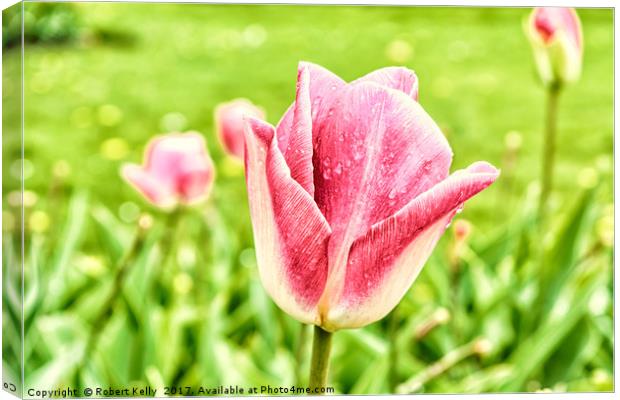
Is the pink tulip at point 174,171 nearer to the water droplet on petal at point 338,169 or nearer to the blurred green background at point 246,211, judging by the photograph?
the blurred green background at point 246,211

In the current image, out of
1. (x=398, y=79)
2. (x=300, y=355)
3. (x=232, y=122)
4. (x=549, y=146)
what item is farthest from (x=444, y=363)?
(x=398, y=79)

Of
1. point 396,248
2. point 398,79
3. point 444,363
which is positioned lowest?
point 444,363

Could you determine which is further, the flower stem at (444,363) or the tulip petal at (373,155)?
the flower stem at (444,363)

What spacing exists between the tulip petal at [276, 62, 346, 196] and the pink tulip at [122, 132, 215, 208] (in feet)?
2.30

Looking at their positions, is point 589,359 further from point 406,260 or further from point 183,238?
point 406,260

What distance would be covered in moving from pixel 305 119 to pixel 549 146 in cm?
87

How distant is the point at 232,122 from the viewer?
1.54m

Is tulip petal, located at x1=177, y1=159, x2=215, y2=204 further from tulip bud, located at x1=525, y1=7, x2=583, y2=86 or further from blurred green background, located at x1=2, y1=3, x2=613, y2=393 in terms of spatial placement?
tulip bud, located at x1=525, y1=7, x2=583, y2=86

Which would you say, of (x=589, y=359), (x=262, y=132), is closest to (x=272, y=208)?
(x=262, y=132)

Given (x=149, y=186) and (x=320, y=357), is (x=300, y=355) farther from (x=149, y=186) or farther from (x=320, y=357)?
(x=320, y=357)

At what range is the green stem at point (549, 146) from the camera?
5.04 feet

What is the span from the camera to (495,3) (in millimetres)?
1468

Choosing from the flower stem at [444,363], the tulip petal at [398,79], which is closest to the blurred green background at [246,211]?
the flower stem at [444,363]

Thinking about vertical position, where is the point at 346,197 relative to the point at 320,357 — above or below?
above
